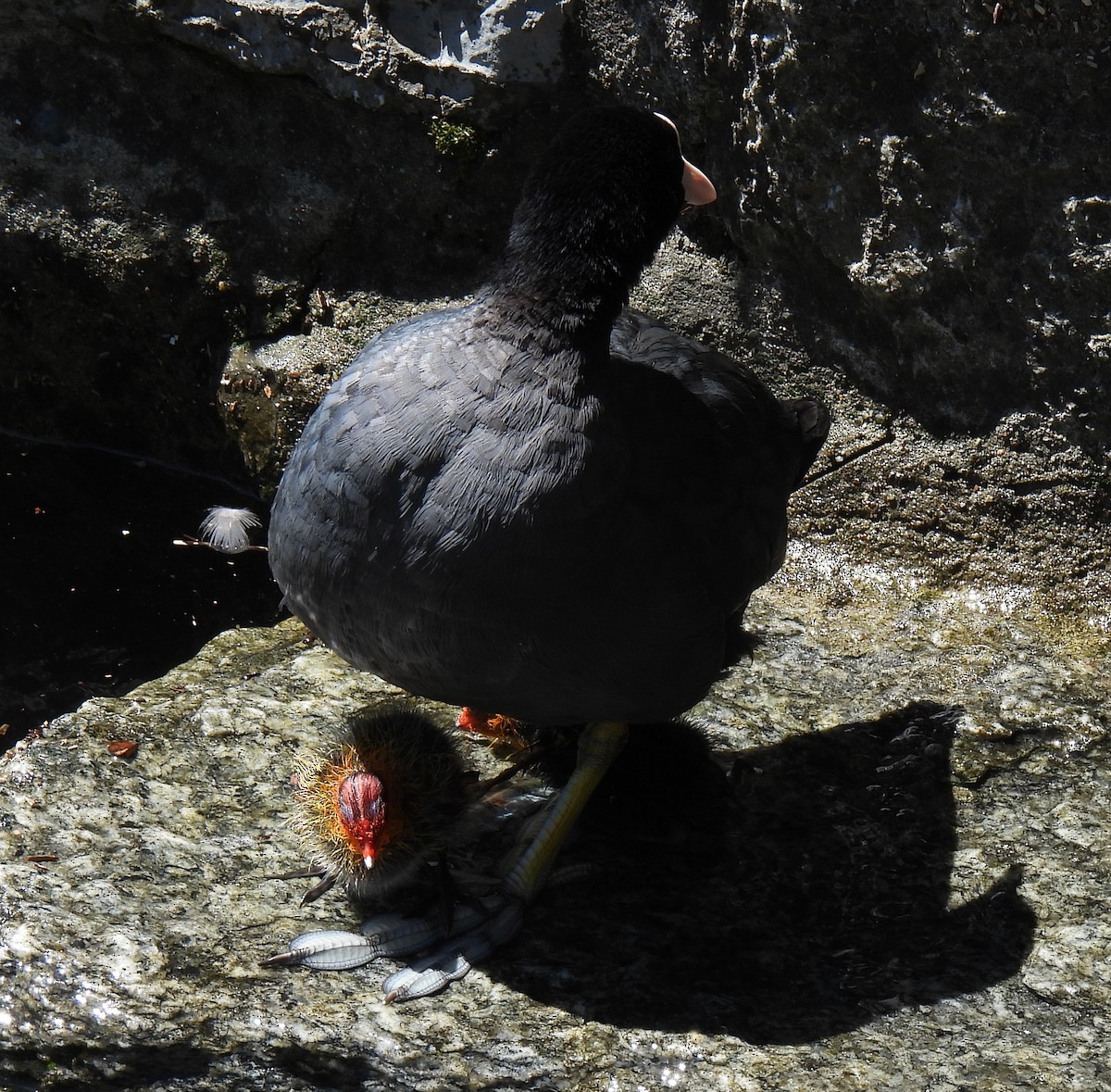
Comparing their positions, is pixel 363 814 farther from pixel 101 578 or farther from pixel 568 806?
pixel 101 578

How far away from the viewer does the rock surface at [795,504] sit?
3039 millimetres

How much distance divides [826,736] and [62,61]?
436 cm

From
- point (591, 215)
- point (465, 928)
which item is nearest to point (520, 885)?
point (465, 928)

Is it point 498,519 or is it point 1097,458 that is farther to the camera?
point 1097,458

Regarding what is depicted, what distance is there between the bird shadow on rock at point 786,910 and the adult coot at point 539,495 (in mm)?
250

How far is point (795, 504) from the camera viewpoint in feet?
17.1

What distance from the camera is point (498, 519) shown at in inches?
121

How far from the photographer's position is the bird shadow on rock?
10.4ft

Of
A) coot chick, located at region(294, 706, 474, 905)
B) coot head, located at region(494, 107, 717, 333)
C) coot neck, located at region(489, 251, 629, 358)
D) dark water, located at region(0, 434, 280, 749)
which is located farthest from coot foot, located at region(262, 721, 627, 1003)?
dark water, located at region(0, 434, 280, 749)

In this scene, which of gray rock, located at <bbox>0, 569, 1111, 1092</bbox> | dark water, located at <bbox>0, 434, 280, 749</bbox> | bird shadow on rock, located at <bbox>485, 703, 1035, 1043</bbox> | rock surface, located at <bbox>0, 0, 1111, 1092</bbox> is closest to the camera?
gray rock, located at <bbox>0, 569, 1111, 1092</bbox>

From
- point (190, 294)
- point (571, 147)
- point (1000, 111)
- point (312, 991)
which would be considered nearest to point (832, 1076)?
point (312, 991)

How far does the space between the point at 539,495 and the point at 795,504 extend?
2.34 metres

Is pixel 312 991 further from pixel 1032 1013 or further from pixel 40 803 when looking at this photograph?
pixel 1032 1013

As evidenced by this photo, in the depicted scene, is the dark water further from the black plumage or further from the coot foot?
the coot foot
